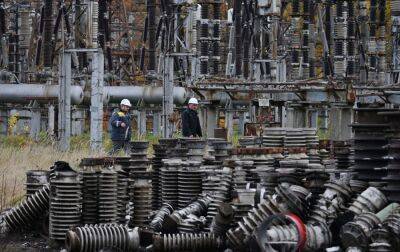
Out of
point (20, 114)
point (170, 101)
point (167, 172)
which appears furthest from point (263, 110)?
point (167, 172)

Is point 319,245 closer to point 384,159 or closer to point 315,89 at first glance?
point 384,159

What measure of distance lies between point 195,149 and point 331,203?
3.57 meters

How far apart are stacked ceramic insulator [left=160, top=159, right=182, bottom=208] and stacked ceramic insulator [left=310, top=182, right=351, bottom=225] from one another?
2625mm

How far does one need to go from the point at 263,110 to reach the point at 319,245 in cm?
1674

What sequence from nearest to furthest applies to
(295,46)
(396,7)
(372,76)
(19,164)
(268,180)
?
(268,180), (19,164), (396,7), (295,46), (372,76)

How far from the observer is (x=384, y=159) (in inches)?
405

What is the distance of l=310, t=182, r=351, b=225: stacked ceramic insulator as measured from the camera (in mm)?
9617

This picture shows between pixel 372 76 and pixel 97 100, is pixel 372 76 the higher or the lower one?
the higher one

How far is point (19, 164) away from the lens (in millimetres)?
17250

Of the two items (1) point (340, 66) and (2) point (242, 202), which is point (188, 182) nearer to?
(2) point (242, 202)

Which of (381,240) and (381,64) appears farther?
(381,64)

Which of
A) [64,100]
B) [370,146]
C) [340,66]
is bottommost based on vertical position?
[370,146]

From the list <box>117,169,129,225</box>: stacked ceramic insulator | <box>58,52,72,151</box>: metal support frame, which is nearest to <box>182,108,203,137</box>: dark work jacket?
<box>58,52,72,151</box>: metal support frame

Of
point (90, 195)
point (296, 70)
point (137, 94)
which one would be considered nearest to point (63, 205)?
point (90, 195)
